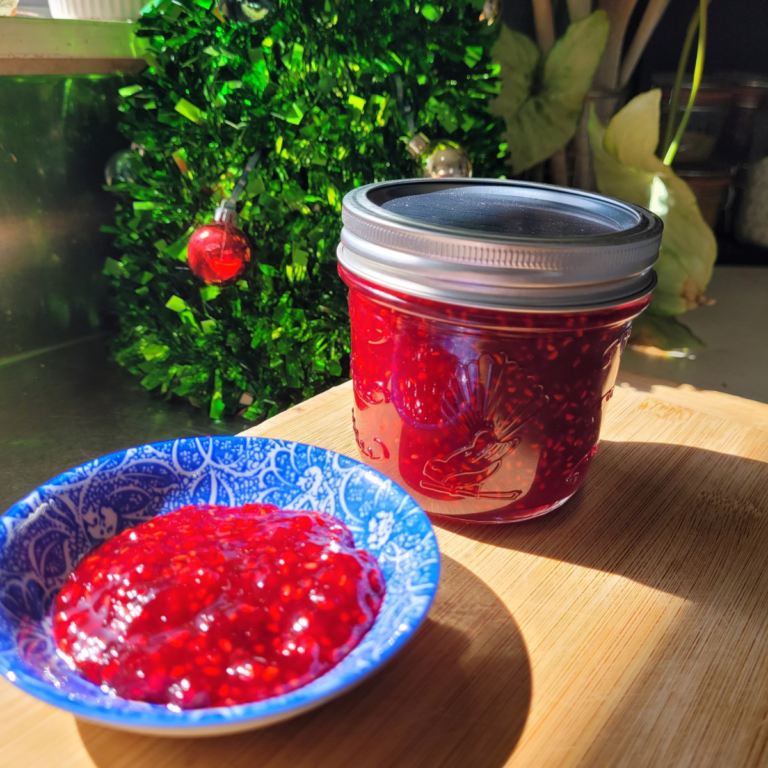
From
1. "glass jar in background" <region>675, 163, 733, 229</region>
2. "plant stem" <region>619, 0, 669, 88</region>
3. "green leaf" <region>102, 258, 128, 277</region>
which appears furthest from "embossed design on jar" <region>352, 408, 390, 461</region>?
"glass jar in background" <region>675, 163, 733, 229</region>

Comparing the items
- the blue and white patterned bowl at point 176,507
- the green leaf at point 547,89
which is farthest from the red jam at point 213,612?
the green leaf at point 547,89

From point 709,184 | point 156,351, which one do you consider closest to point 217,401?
point 156,351

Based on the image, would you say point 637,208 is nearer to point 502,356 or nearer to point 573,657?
point 502,356

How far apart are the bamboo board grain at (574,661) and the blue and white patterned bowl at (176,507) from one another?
52 millimetres

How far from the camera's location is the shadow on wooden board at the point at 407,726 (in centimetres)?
41

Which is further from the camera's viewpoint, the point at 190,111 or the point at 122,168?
the point at 122,168

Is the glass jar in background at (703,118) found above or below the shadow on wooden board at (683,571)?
above

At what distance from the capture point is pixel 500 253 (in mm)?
489

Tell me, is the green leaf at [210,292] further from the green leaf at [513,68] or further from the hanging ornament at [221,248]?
the green leaf at [513,68]

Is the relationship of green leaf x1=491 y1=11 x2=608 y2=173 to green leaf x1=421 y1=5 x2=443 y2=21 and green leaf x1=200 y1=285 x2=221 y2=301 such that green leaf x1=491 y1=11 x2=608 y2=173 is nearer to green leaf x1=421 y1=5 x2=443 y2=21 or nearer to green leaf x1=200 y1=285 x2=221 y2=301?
green leaf x1=421 y1=5 x2=443 y2=21

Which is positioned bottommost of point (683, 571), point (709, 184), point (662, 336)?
point (662, 336)

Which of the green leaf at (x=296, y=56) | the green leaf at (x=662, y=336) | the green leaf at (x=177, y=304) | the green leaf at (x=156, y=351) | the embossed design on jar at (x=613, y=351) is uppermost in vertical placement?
the green leaf at (x=296, y=56)

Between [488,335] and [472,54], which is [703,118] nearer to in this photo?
[472,54]

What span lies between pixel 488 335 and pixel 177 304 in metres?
0.61
